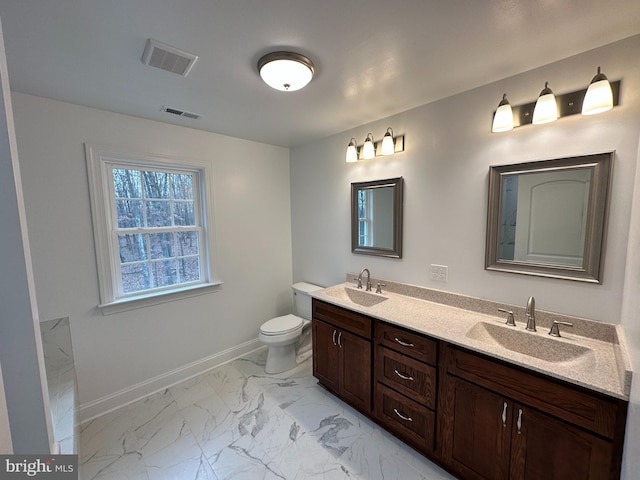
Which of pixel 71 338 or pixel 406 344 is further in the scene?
pixel 71 338

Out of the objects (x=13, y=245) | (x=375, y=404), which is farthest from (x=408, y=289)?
(x=13, y=245)

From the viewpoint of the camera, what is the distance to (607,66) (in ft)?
4.33

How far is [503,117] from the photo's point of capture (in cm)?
155

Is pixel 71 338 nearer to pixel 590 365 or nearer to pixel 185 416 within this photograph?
pixel 185 416

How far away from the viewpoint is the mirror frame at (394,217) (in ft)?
7.25

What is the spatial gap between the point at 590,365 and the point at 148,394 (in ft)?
10.0

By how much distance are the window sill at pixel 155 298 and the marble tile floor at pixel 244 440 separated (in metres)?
0.81

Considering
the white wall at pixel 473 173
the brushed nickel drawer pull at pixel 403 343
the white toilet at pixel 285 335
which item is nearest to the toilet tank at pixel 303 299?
the white toilet at pixel 285 335

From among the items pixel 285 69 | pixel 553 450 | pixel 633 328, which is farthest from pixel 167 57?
pixel 553 450

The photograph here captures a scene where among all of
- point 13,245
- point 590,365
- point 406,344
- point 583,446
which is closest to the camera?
point 13,245

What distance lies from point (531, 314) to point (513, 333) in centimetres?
15

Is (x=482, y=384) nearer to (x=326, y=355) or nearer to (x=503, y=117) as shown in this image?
(x=326, y=355)

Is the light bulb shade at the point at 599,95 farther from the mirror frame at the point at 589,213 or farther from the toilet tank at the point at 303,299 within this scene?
the toilet tank at the point at 303,299

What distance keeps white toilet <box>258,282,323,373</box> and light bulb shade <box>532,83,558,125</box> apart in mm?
2136
